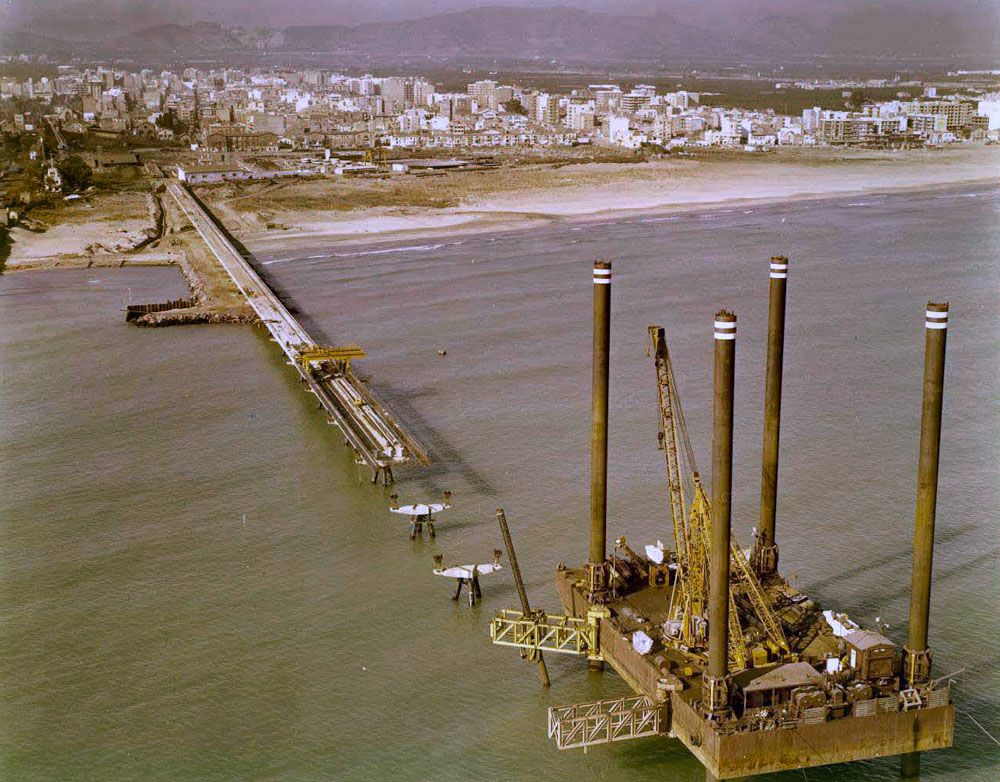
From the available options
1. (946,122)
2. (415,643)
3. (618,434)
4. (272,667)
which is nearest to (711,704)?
(415,643)

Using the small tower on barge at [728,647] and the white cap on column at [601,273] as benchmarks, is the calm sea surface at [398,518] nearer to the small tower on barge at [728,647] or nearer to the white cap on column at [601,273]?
the small tower on barge at [728,647]

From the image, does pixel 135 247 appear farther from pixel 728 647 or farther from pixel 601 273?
pixel 728 647

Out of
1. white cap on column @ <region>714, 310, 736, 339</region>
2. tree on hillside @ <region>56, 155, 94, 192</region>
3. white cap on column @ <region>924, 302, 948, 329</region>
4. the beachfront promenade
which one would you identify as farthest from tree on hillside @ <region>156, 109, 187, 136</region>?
white cap on column @ <region>924, 302, 948, 329</region>

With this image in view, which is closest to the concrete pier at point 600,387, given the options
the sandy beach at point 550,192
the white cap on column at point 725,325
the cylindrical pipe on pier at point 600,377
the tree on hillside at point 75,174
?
the cylindrical pipe on pier at point 600,377

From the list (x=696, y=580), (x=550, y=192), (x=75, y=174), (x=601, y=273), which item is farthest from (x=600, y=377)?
(x=75, y=174)

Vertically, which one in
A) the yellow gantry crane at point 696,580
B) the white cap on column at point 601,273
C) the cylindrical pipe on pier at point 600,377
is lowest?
the yellow gantry crane at point 696,580

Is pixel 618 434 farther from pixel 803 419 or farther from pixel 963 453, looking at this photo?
pixel 963 453

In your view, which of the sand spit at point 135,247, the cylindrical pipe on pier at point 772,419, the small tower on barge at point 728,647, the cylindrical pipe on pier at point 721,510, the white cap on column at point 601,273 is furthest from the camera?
the sand spit at point 135,247
